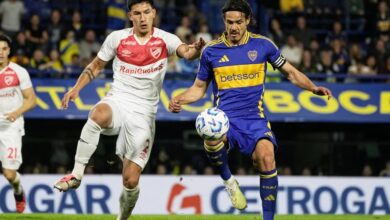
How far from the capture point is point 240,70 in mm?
12266

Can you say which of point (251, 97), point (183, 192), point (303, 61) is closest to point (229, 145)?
point (251, 97)

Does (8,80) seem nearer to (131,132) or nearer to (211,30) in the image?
(131,132)

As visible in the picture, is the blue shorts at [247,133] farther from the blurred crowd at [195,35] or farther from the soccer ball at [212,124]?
the blurred crowd at [195,35]

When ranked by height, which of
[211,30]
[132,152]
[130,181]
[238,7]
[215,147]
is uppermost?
[238,7]

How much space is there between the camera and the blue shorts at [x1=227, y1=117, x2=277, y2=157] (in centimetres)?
1202

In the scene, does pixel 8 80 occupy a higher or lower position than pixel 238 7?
lower

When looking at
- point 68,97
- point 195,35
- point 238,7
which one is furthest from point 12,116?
point 195,35

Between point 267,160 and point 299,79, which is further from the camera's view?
point 299,79

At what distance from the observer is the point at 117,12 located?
22938mm

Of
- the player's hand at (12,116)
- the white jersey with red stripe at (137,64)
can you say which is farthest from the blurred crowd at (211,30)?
the white jersey with red stripe at (137,64)

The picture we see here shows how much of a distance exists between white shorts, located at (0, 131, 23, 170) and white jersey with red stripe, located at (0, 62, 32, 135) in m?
0.11

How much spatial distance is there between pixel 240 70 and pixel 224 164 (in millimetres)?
1165

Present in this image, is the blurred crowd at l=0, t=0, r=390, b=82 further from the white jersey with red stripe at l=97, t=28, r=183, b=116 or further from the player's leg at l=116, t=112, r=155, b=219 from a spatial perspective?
the player's leg at l=116, t=112, r=155, b=219

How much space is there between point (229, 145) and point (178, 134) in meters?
11.4
